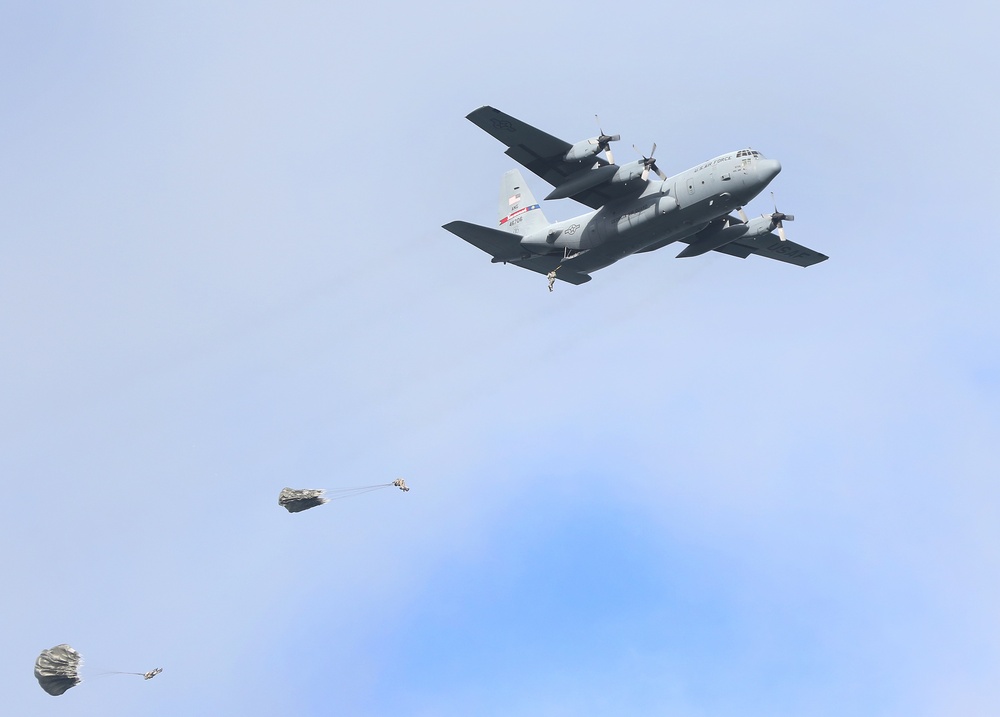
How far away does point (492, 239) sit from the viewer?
1998 inches

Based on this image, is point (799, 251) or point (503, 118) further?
point (799, 251)

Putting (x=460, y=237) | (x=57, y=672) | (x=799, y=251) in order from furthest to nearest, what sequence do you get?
(x=799, y=251), (x=460, y=237), (x=57, y=672)

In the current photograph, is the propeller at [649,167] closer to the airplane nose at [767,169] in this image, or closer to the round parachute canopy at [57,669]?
the airplane nose at [767,169]

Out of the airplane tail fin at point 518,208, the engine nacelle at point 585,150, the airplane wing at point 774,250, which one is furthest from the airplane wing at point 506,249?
the airplane wing at point 774,250

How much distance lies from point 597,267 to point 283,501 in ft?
62.9

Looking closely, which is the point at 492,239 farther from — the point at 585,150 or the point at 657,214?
the point at 657,214

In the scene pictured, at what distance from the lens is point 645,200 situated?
155ft

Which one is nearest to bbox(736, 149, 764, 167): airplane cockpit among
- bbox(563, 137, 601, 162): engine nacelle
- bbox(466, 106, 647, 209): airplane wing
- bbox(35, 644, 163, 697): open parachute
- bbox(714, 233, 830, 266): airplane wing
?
bbox(466, 106, 647, 209): airplane wing

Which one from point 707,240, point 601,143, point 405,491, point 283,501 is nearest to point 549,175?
point 601,143

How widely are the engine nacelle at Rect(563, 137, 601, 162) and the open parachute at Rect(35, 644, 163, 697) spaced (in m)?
31.5

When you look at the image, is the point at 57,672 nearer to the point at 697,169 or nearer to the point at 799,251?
the point at 697,169

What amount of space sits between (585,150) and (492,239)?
25.2 feet

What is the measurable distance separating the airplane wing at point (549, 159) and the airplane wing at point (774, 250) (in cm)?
913

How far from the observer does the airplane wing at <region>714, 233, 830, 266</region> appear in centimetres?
5500
